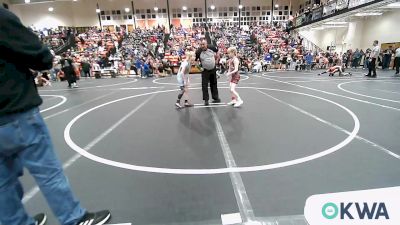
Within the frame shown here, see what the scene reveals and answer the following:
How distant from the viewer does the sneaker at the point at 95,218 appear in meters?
2.01

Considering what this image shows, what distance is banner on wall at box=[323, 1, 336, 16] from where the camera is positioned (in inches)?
802

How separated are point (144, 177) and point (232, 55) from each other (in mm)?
4684

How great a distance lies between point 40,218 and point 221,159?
2.00 meters

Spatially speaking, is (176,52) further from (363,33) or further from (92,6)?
(92,6)

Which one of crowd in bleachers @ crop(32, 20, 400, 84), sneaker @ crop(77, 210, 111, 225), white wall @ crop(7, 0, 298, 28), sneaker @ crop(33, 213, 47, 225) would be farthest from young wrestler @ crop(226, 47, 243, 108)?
white wall @ crop(7, 0, 298, 28)

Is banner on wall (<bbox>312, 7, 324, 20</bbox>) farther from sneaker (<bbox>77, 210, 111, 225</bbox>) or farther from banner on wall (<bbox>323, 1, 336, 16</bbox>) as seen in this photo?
sneaker (<bbox>77, 210, 111, 225</bbox>)

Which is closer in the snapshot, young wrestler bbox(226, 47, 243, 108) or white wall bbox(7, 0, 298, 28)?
young wrestler bbox(226, 47, 243, 108)

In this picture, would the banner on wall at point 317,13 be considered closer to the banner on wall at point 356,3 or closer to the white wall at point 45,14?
the banner on wall at point 356,3

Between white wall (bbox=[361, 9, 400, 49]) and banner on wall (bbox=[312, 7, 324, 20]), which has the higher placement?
banner on wall (bbox=[312, 7, 324, 20])

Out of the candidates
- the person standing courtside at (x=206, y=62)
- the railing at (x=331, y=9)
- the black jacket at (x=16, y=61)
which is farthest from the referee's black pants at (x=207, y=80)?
the railing at (x=331, y=9)

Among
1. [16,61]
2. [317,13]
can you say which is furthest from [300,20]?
[16,61]

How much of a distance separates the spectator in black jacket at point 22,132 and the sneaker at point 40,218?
160mm

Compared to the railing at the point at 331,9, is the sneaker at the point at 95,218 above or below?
below

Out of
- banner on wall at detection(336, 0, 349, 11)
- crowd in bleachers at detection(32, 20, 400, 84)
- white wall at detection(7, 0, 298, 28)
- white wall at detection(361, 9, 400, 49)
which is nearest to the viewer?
banner on wall at detection(336, 0, 349, 11)
